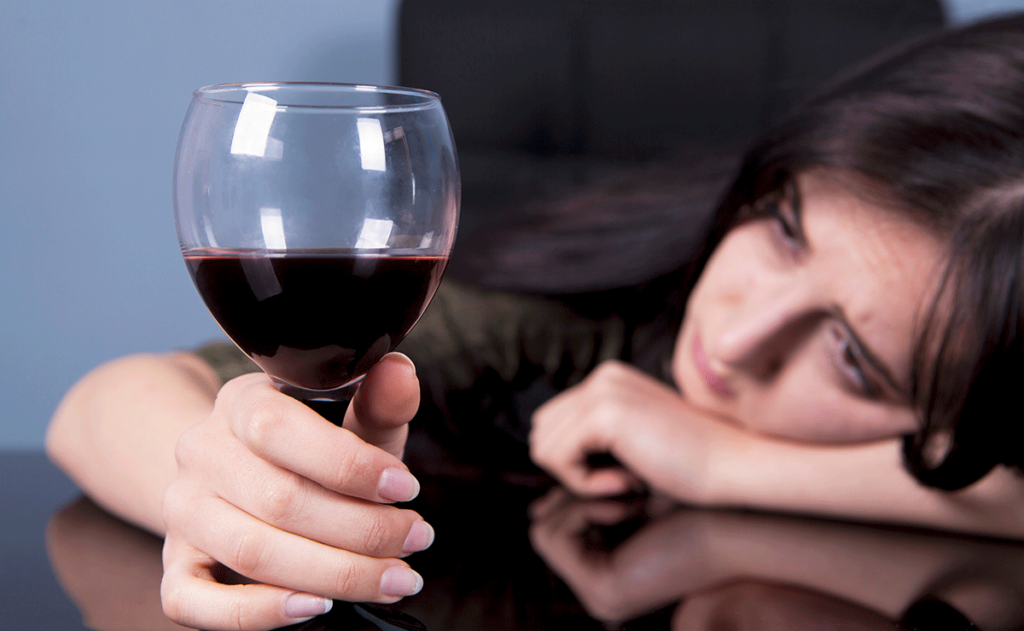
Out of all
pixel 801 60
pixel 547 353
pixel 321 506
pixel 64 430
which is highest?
pixel 801 60

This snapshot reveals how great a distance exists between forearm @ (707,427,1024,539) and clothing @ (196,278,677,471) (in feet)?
1.64

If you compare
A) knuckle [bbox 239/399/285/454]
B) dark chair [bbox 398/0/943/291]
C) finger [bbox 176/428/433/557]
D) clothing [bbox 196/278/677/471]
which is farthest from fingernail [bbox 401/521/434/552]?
dark chair [bbox 398/0/943/291]

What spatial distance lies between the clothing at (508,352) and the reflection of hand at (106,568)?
64 cm

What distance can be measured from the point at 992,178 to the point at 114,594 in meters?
1.15

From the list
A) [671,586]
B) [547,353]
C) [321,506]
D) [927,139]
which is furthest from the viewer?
[547,353]

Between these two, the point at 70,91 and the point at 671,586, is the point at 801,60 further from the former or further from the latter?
the point at 70,91

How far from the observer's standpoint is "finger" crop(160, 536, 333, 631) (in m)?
0.52

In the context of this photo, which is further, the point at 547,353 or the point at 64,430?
the point at 547,353

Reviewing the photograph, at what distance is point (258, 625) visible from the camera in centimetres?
52

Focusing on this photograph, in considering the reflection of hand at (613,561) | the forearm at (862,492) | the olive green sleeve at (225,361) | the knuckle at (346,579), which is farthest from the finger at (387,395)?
the forearm at (862,492)

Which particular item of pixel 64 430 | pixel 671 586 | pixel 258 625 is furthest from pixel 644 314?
pixel 258 625

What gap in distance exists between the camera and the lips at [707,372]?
1209mm

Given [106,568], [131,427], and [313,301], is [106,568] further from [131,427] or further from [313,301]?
[313,301]

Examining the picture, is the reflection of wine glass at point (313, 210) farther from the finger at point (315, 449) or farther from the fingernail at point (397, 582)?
the fingernail at point (397, 582)
